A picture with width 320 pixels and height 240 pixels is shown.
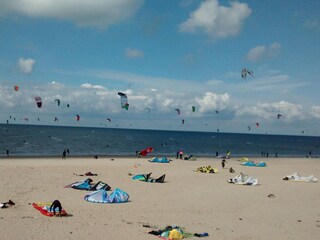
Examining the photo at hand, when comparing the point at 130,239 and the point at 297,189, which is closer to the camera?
the point at 130,239

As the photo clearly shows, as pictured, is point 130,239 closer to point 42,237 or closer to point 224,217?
point 42,237

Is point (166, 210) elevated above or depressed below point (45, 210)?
below

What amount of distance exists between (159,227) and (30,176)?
14998mm

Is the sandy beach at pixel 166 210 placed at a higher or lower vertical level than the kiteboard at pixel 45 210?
lower

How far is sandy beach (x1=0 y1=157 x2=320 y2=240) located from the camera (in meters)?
12.4

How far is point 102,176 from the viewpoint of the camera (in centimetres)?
2725

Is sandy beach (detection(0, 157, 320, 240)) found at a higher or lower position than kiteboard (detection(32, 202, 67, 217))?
lower

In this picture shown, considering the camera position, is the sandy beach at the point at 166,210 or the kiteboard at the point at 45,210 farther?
the kiteboard at the point at 45,210

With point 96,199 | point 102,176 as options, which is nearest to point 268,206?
point 96,199

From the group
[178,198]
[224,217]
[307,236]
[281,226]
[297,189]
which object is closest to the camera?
[307,236]

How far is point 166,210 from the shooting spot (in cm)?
1620

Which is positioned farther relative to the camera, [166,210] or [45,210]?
[166,210]

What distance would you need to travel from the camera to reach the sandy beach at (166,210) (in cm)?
1240

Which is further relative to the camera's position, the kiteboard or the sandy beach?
the kiteboard
